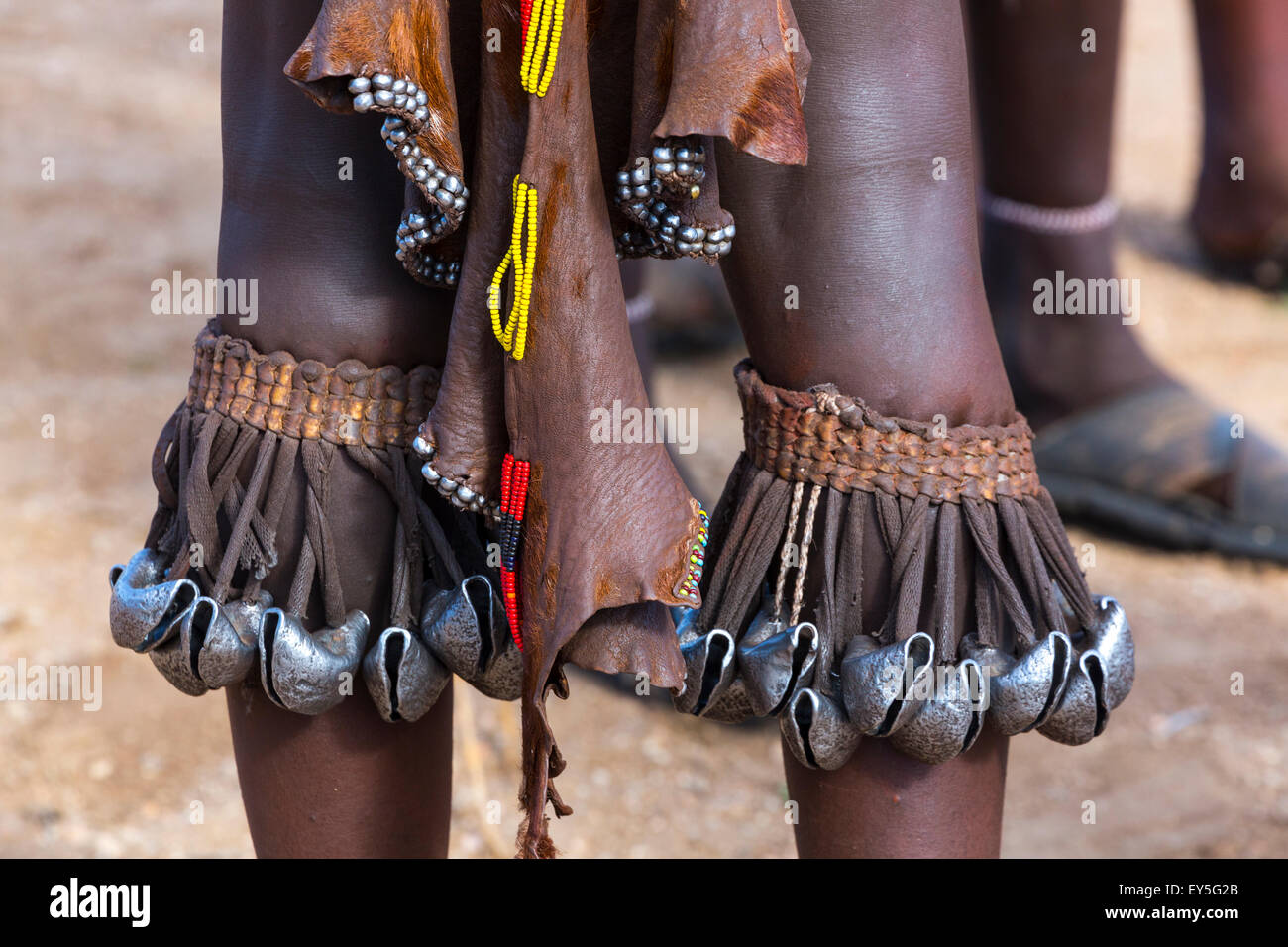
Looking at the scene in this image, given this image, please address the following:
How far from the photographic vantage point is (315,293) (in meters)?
1.12

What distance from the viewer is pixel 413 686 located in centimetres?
112

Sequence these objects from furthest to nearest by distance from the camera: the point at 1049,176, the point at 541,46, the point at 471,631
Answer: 1. the point at 1049,176
2. the point at 471,631
3. the point at 541,46

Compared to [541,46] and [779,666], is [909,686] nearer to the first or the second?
[779,666]

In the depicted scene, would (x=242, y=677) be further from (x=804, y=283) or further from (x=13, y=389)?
(x=13, y=389)

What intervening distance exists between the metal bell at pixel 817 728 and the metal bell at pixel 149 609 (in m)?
0.49

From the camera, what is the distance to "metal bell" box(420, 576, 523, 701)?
1121 mm

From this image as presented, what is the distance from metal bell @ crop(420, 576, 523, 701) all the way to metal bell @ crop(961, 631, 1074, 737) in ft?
1.22

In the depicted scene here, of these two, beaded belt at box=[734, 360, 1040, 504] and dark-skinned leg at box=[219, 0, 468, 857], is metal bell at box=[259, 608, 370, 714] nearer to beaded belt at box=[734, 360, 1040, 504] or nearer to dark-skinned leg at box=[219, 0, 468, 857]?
dark-skinned leg at box=[219, 0, 468, 857]

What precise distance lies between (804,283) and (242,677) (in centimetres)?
55

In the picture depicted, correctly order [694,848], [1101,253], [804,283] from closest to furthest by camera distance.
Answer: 1. [804,283]
2. [694,848]
3. [1101,253]

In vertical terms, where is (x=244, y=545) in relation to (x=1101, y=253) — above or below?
below

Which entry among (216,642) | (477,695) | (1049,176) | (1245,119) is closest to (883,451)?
(216,642)

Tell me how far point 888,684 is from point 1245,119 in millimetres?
4188

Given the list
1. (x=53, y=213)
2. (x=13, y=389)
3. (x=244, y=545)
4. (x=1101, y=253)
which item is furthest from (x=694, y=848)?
(x=53, y=213)
